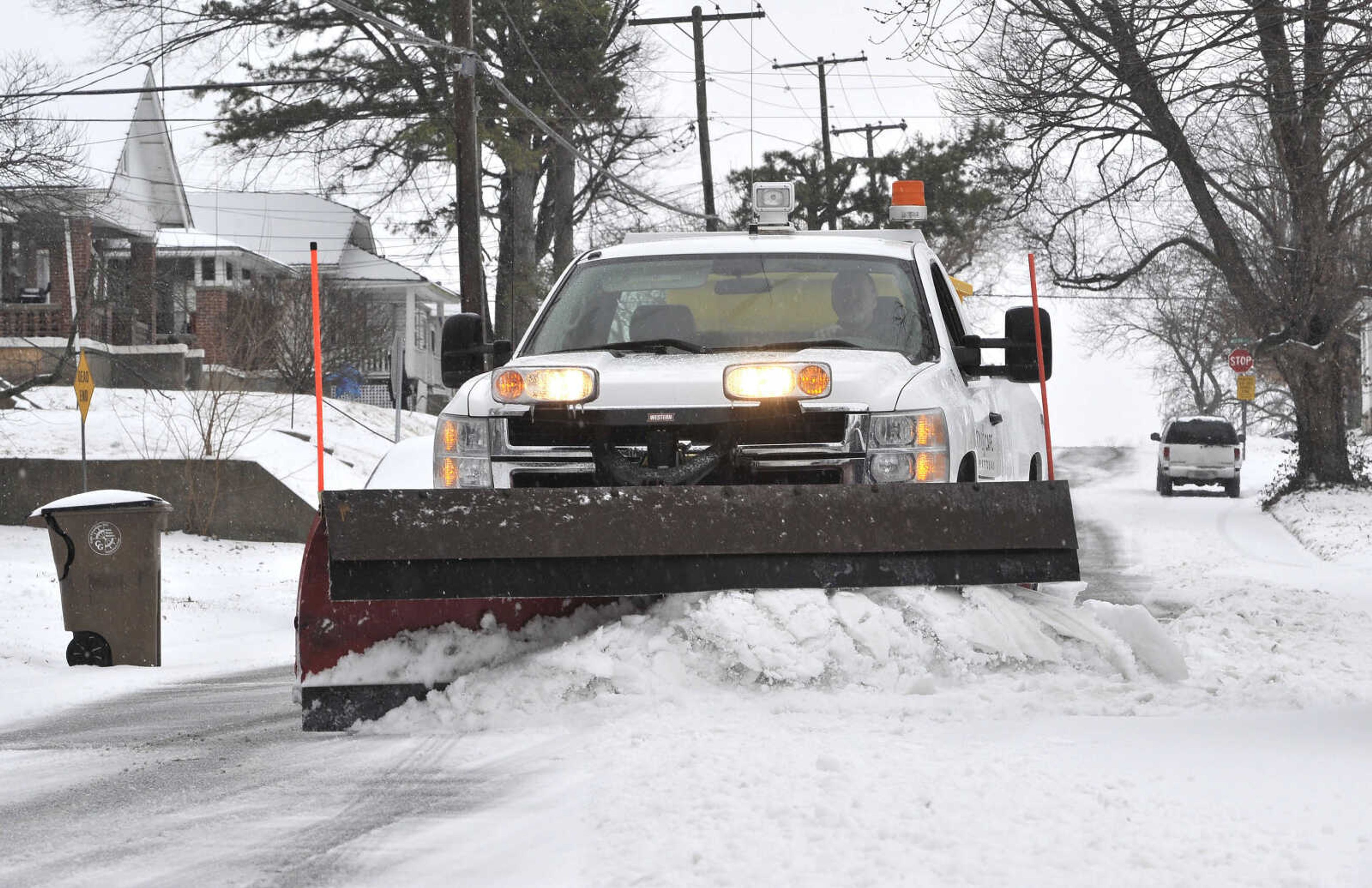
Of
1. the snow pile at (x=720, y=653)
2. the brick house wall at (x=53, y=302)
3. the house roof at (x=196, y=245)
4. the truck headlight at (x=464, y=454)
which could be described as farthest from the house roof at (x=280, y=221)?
the snow pile at (x=720, y=653)

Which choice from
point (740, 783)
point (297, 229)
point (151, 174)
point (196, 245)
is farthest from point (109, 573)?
point (297, 229)

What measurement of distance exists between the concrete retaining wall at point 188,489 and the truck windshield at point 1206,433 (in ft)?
63.1

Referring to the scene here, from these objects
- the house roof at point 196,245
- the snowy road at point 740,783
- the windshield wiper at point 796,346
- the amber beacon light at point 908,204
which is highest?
the house roof at point 196,245

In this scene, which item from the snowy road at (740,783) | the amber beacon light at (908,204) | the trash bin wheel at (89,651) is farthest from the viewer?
the trash bin wheel at (89,651)

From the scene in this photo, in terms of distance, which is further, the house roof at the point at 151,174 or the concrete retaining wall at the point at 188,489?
the house roof at the point at 151,174

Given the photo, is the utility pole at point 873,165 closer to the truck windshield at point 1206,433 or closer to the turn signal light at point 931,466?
the truck windshield at point 1206,433

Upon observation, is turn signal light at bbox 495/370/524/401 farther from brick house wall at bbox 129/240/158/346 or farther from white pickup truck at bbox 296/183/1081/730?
brick house wall at bbox 129/240/158/346

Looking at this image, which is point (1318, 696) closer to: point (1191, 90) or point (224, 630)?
point (1191, 90)

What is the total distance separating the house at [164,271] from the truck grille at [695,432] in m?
12.8

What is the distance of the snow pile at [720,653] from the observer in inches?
226

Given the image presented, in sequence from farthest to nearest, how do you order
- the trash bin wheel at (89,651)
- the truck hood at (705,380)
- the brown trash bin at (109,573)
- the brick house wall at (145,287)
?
1. the brick house wall at (145,287)
2. the trash bin wheel at (89,651)
3. the brown trash bin at (109,573)
4. the truck hood at (705,380)

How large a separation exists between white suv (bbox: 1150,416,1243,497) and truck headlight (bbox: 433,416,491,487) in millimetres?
27900

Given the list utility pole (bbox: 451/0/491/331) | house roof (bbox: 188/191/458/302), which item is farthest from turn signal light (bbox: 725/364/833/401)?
house roof (bbox: 188/191/458/302)

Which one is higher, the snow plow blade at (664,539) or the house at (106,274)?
the house at (106,274)
